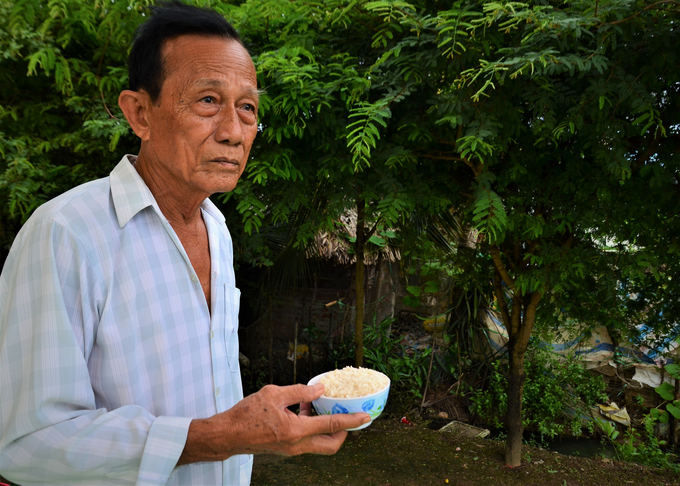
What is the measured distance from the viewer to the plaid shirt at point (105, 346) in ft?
2.87

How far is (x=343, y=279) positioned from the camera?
6.66 m

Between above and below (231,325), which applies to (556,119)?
above

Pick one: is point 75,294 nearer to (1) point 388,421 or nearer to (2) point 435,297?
(1) point 388,421

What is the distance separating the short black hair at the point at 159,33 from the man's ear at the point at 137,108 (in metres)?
0.02

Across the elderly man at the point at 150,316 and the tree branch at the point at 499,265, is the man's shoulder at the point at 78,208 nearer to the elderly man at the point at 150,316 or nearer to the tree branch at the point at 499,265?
the elderly man at the point at 150,316

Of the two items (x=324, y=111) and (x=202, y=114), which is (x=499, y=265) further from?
(x=202, y=114)

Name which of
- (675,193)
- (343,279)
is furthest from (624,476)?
(343,279)

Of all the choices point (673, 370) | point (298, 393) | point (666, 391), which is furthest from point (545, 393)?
point (298, 393)

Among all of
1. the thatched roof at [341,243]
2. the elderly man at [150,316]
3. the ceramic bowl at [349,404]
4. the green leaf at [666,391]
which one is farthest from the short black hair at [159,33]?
the green leaf at [666,391]

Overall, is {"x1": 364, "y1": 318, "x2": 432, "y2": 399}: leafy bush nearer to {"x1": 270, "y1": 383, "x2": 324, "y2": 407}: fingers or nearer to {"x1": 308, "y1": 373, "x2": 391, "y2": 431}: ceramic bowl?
{"x1": 308, "y1": 373, "x2": 391, "y2": 431}: ceramic bowl

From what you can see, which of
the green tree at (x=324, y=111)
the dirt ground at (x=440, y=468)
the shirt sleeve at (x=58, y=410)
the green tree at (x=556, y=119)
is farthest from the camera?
the dirt ground at (x=440, y=468)

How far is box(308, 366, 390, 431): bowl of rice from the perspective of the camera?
1200 mm

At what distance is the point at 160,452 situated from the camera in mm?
880

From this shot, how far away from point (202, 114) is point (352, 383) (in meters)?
0.81
